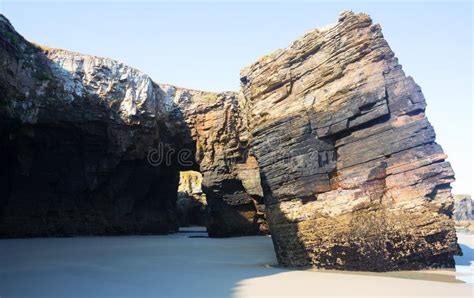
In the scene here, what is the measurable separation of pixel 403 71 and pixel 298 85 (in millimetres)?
3139

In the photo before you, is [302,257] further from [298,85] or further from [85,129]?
[85,129]

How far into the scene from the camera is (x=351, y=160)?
953 centimetres

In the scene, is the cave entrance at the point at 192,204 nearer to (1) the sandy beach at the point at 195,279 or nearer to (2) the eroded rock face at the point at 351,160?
(2) the eroded rock face at the point at 351,160

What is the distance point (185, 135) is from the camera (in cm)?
2231

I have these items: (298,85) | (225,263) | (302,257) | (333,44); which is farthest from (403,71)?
(225,263)

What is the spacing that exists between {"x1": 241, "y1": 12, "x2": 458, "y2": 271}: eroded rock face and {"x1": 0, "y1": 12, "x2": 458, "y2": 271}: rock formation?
0.03m

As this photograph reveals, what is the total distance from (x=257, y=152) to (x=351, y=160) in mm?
3441

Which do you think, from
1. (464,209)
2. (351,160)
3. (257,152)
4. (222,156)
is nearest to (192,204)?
(222,156)

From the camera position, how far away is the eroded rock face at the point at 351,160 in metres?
8.15

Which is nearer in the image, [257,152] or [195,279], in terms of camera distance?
[195,279]

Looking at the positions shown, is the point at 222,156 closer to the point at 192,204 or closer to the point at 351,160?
the point at 351,160

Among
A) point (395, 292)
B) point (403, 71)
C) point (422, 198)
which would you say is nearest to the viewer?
point (395, 292)

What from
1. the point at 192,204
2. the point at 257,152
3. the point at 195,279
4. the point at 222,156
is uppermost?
the point at 222,156

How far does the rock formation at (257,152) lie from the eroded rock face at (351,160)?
0.11ft
